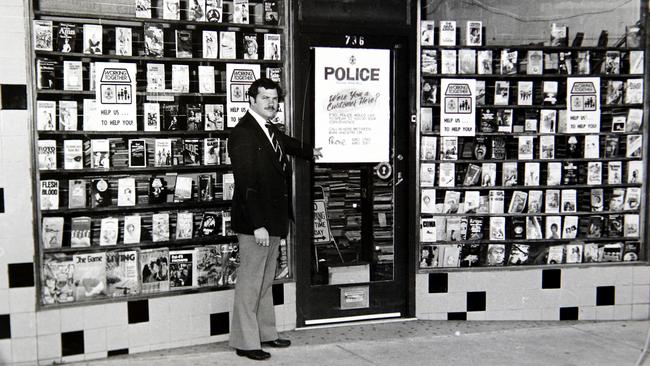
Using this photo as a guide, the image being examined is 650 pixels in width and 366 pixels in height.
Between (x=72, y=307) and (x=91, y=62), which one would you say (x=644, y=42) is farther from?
(x=72, y=307)

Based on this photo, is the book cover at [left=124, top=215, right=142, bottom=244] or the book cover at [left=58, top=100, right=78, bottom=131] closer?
the book cover at [left=58, top=100, right=78, bottom=131]

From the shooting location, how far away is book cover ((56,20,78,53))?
5547mm

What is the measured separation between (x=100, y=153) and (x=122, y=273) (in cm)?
93

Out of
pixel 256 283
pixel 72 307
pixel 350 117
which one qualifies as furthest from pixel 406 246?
pixel 72 307

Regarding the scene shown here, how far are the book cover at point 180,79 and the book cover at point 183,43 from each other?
9cm

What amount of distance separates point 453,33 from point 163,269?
10.6ft

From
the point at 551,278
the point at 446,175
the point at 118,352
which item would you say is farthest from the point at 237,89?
the point at 551,278

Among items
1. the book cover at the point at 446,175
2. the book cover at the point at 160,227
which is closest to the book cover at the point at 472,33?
the book cover at the point at 446,175

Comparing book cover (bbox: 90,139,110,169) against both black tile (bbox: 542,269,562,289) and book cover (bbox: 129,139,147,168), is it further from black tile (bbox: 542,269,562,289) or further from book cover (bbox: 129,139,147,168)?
black tile (bbox: 542,269,562,289)

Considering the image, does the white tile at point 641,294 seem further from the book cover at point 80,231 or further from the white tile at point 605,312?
the book cover at point 80,231

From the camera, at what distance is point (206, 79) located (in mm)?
6055

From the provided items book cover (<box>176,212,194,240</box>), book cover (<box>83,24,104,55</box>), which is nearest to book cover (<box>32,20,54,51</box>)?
book cover (<box>83,24,104,55</box>)

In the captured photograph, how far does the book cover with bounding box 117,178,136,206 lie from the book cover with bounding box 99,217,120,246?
0.47 ft

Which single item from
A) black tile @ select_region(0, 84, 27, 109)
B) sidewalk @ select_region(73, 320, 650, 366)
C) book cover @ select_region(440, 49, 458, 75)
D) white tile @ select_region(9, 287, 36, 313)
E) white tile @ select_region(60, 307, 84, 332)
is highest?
book cover @ select_region(440, 49, 458, 75)
